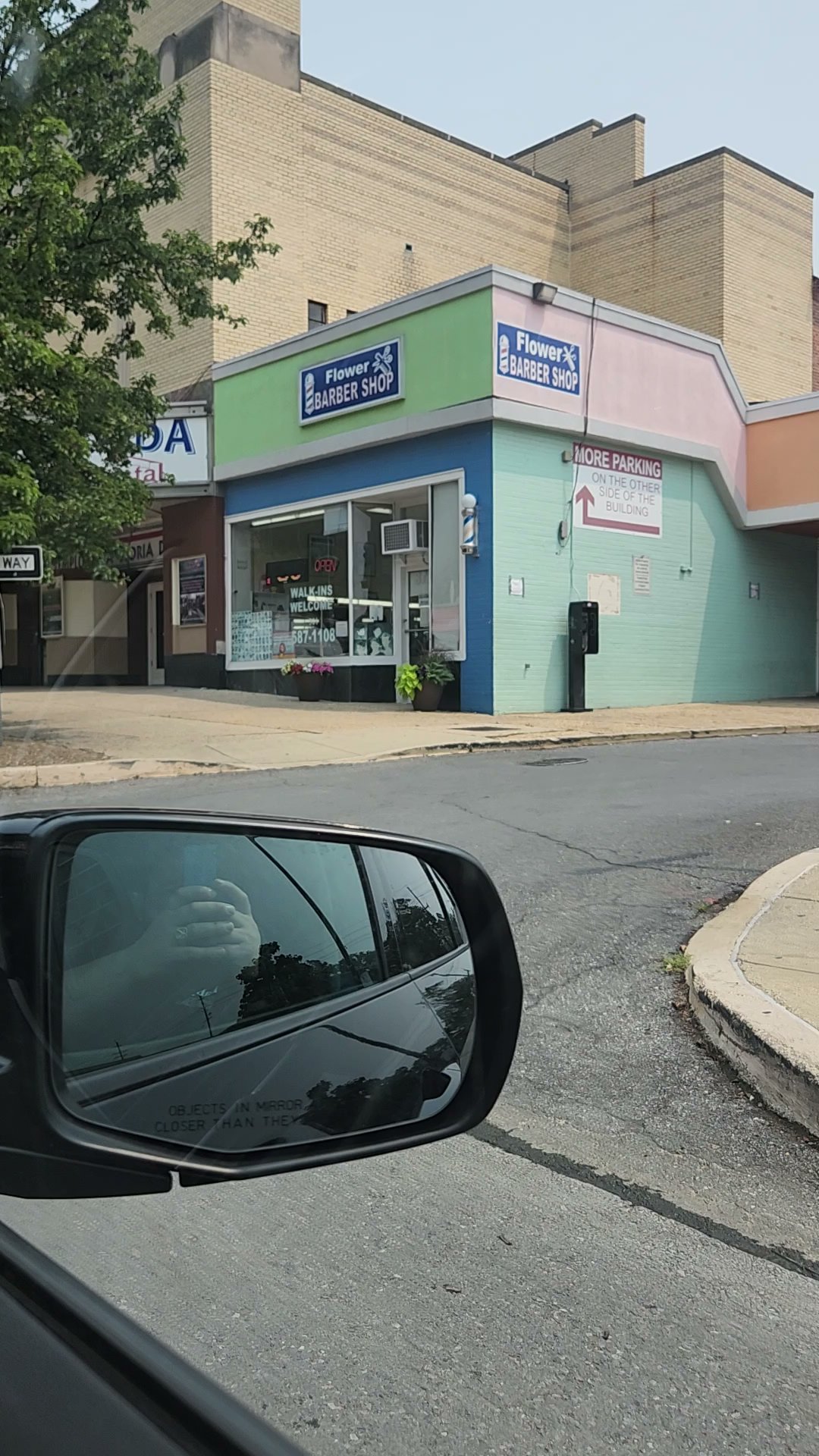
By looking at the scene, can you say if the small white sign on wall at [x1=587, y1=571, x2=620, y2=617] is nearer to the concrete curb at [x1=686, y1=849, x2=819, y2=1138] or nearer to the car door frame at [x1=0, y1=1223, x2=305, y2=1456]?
the concrete curb at [x1=686, y1=849, x2=819, y2=1138]

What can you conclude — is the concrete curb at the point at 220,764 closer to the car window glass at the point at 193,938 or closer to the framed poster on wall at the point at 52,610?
the car window glass at the point at 193,938

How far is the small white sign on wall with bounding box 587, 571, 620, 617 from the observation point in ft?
63.9

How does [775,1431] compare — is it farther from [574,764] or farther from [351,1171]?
[574,764]

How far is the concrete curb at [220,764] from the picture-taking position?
10875 millimetres

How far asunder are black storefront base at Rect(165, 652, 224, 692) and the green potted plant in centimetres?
553

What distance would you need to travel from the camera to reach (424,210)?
27969 millimetres

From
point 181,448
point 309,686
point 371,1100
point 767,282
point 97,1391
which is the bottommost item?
point 97,1391

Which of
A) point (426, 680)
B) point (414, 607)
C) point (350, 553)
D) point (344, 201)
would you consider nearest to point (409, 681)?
point (426, 680)

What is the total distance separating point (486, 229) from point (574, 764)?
21.9 meters

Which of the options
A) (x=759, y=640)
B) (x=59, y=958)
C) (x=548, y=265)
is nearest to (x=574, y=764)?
(x=59, y=958)

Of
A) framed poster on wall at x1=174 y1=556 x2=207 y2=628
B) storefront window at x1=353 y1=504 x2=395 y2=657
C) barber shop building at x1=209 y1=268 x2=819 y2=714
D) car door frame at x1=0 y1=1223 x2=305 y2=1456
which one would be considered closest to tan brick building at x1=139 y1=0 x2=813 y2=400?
framed poster on wall at x1=174 y1=556 x2=207 y2=628

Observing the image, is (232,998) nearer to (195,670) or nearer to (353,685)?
(353,685)

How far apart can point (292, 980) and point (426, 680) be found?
16511mm

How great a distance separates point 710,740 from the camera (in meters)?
14.8
